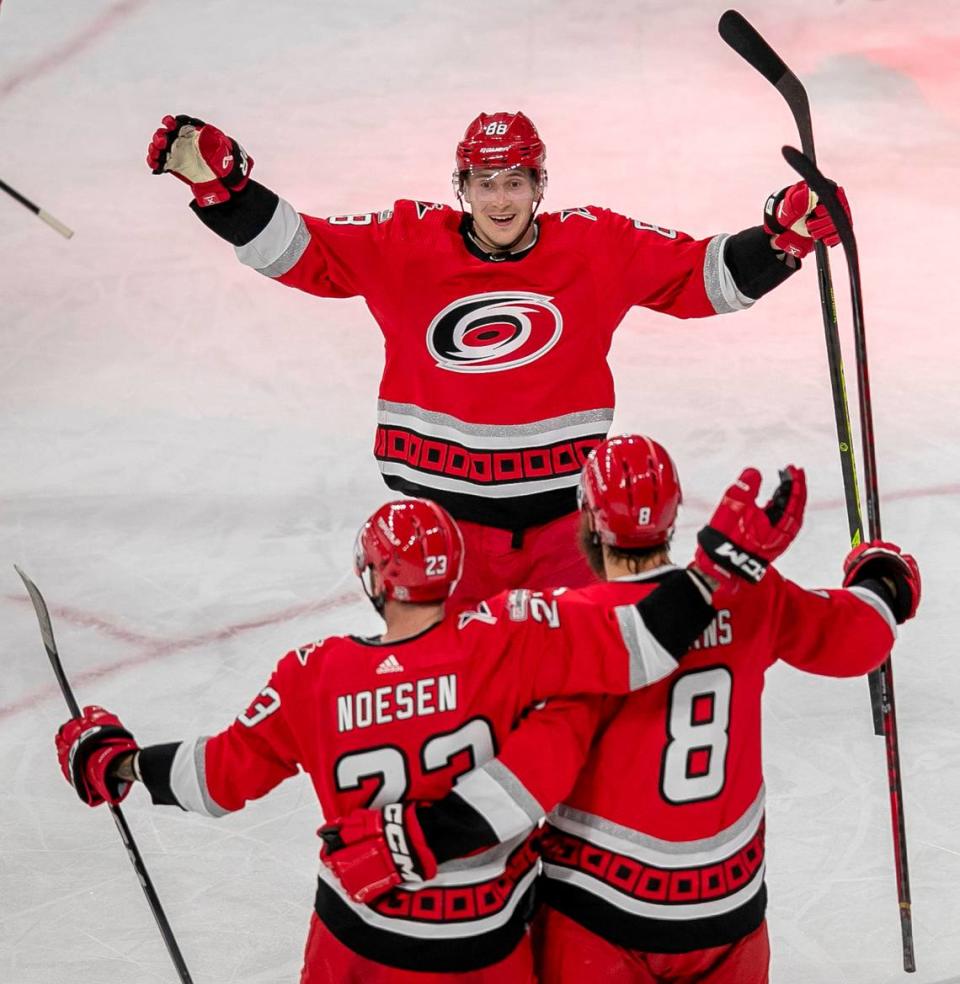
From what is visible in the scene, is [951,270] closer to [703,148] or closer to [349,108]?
[703,148]

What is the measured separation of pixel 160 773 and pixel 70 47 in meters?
6.57

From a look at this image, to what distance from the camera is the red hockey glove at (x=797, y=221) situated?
3.14 m

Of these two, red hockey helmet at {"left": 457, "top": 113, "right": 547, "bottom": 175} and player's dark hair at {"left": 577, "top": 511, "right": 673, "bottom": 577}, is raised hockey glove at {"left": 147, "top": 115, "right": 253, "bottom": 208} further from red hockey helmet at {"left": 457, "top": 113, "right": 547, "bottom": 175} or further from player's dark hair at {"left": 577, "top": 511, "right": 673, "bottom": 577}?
player's dark hair at {"left": 577, "top": 511, "right": 673, "bottom": 577}

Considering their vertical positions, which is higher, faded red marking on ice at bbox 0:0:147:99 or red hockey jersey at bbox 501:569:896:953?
faded red marking on ice at bbox 0:0:147:99

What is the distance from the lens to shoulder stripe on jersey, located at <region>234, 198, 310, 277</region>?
127 inches

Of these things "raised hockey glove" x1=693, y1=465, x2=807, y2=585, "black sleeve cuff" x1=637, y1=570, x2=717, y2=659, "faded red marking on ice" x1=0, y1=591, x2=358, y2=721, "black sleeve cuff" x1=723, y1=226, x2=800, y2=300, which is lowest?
"faded red marking on ice" x1=0, y1=591, x2=358, y2=721

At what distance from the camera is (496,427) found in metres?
3.19

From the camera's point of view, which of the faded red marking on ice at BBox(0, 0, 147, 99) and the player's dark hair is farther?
the faded red marking on ice at BBox(0, 0, 147, 99)

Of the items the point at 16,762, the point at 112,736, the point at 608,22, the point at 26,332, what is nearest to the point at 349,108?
the point at 608,22

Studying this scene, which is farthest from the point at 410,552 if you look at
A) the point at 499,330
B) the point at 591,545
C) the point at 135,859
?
the point at 499,330

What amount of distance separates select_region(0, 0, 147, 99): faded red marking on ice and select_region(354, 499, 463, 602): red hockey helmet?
6.27m

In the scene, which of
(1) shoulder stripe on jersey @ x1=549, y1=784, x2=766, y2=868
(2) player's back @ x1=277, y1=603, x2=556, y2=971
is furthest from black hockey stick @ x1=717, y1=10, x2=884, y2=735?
(2) player's back @ x1=277, y1=603, x2=556, y2=971

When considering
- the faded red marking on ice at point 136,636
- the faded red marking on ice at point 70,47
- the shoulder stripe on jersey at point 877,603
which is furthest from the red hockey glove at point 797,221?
the faded red marking on ice at point 70,47

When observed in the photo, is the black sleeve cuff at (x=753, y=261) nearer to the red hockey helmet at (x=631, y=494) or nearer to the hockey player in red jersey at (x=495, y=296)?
the hockey player in red jersey at (x=495, y=296)
